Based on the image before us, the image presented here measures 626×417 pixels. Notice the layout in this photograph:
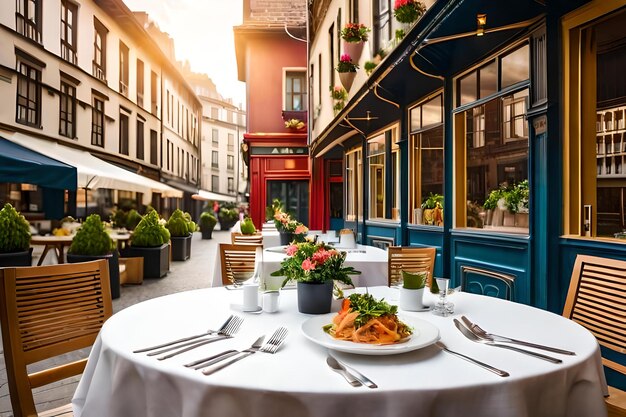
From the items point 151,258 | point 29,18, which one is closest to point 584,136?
point 151,258

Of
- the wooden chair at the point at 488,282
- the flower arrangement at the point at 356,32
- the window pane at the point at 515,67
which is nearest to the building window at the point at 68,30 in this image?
the flower arrangement at the point at 356,32

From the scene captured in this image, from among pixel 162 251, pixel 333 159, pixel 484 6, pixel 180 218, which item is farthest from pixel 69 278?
pixel 333 159

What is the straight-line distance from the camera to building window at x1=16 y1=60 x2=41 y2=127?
35.6 ft

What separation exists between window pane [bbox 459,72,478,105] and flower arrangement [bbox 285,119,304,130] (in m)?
10.5

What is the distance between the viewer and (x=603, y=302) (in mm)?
2053

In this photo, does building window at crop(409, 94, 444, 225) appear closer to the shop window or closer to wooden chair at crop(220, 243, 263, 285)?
the shop window

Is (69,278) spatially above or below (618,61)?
below

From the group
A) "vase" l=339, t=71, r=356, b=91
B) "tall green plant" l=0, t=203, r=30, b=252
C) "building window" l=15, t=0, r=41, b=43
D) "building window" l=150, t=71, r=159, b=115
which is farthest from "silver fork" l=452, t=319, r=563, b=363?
"building window" l=150, t=71, r=159, b=115

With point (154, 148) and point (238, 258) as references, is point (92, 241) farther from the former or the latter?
point (154, 148)

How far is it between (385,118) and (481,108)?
8.44 ft

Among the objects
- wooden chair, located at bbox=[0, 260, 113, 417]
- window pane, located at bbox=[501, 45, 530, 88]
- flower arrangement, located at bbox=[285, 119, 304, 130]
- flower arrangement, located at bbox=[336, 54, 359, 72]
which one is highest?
flower arrangement, located at bbox=[285, 119, 304, 130]

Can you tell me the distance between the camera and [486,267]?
415cm

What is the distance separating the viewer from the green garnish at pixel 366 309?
141 cm

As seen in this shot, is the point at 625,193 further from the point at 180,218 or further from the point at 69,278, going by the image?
the point at 180,218
